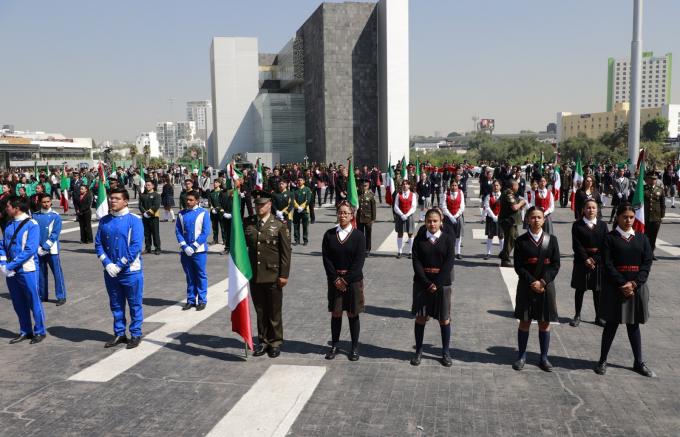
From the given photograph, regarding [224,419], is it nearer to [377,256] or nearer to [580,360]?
[580,360]

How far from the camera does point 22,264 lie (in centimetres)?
701

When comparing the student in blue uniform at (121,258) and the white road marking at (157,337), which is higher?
the student in blue uniform at (121,258)

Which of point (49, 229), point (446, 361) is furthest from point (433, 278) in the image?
point (49, 229)

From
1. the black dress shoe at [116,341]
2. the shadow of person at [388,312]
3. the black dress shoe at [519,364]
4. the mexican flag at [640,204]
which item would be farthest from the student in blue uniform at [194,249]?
the mexican flag at [640,204]

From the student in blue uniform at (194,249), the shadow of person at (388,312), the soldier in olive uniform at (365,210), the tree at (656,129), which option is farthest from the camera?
the tree at (656,129)

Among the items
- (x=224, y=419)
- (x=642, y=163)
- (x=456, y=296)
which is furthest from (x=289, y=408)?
(x=642, y=163)

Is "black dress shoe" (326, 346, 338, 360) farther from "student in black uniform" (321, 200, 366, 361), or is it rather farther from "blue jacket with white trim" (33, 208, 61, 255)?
"blue jacket with white trim" (33, 208, 61, 255)

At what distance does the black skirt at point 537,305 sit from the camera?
5.98 m

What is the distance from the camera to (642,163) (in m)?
12.1

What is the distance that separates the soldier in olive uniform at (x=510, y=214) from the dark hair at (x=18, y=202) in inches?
336

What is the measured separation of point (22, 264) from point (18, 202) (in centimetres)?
81

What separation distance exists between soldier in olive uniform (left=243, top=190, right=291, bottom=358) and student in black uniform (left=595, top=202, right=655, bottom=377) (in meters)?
3.48

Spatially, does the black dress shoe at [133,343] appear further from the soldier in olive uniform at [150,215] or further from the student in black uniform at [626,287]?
the soldier in olive uniform at [150,215]

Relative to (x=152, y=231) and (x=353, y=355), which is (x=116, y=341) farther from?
(x=152, y=231)
